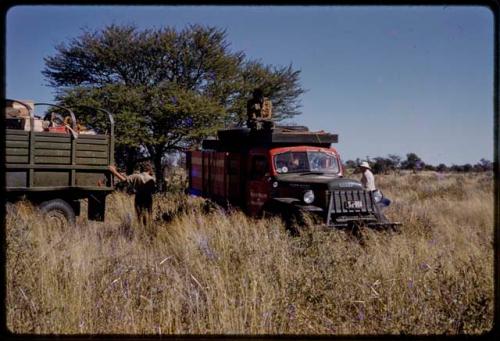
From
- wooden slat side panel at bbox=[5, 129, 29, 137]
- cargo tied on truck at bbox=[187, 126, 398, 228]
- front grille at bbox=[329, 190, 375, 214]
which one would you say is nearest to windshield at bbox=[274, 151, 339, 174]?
cargo tied on truck at bbox=[187, 126, 398, 228]

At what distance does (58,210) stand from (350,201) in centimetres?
541

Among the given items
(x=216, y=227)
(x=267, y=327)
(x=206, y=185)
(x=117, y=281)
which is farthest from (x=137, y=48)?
(x=267, y=327)

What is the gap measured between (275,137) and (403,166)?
16020 millimetres

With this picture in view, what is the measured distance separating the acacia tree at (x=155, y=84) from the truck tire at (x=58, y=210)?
6.74m

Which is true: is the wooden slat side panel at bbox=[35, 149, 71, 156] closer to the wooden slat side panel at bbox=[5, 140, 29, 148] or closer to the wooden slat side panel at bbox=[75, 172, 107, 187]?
the wooden slat side panel at bbox=[5, 140, 29, 148]

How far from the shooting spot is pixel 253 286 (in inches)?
178

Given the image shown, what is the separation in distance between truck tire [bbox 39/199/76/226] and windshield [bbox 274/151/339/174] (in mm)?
4002

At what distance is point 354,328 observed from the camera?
4.17 meters

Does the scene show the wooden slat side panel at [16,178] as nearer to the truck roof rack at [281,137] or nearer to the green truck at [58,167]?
the green truck at [58,167]

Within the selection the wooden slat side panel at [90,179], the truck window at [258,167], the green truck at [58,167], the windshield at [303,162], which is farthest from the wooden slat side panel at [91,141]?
the windshield at [303,162]

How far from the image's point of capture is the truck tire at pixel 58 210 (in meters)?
9.16

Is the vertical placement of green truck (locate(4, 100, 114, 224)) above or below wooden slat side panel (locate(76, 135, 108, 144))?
below

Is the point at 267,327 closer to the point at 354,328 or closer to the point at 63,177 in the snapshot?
the point at 354,328

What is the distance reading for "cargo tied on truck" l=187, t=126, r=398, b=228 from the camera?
25.2 feet
